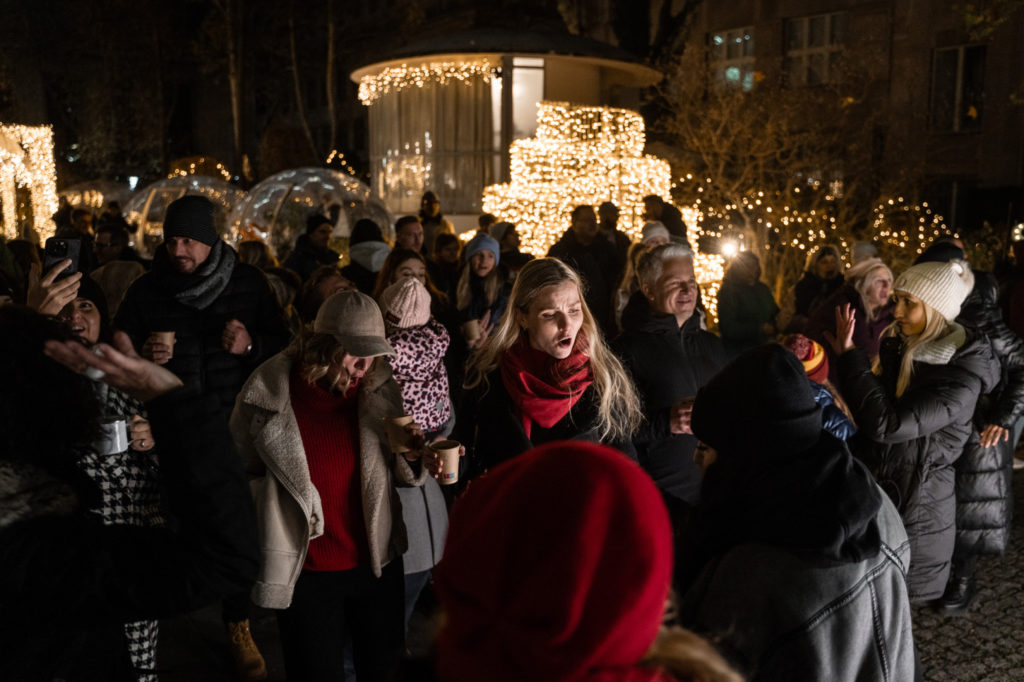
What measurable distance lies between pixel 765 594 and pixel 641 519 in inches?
36.5

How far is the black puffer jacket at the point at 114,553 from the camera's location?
1760 millimetres

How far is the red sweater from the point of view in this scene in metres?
3.40

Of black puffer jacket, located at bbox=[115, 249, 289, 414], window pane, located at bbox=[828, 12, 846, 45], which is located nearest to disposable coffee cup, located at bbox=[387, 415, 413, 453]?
black puffer jacket, located at bbox=[115, 249, 289, 414]

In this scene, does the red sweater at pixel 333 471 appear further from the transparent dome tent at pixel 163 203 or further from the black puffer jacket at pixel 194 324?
the transparent dome tent at pixel 163 203

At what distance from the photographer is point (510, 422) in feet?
12.1

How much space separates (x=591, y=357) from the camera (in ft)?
12.5

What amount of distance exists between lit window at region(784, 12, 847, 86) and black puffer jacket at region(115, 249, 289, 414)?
72.3 ft

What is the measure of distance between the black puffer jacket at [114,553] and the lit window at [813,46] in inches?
964

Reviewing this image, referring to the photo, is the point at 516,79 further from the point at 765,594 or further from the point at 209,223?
the point at 765,594

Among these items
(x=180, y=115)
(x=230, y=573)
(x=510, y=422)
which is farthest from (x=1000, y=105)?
(x=180, y=115)

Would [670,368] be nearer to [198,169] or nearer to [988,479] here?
[988,479]

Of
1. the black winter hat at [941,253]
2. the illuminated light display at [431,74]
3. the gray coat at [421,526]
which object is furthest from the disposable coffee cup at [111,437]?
the illuminated light display at [431,74]

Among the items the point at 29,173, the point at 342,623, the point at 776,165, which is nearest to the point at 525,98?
the point at 776,165

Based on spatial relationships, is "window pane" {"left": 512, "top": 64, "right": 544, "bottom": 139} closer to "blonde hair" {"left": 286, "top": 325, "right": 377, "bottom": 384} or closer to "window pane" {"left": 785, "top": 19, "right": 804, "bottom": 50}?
"window pane" {"left": 785, "top": 19, "right": 804, "bottom": 50}
